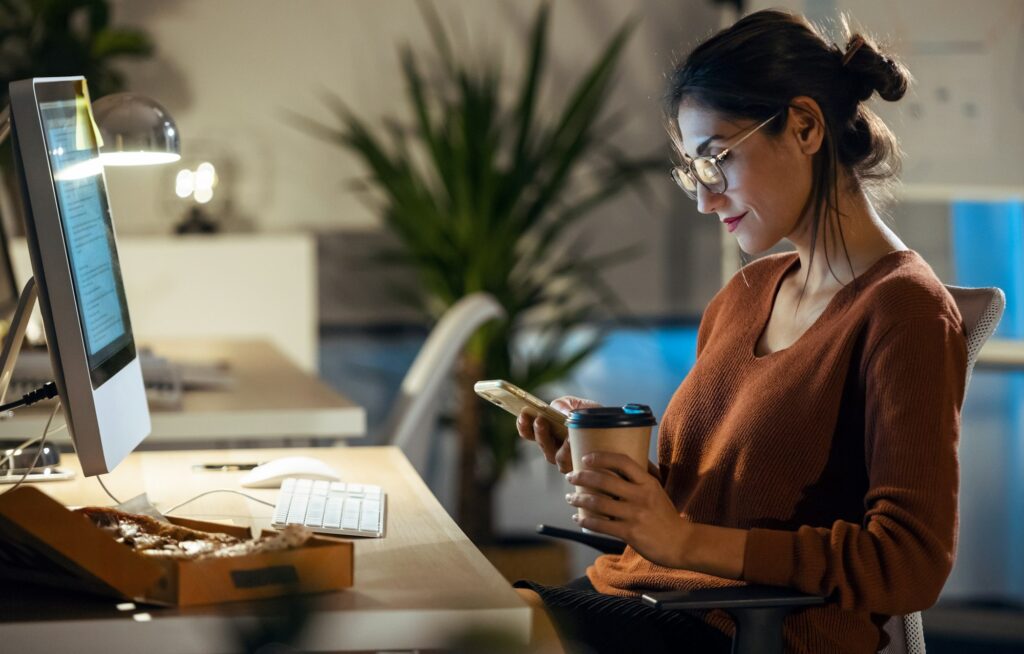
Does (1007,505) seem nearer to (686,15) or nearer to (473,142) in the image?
(473,142)

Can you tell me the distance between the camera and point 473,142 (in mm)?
4691

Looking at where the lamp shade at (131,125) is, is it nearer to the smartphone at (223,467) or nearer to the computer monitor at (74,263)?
the computer monitor at (74,263)

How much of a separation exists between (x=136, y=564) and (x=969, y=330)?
3.10ft

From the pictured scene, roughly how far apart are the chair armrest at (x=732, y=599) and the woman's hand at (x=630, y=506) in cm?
6

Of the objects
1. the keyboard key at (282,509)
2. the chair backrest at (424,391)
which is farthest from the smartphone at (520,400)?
the chair backrest at (424,391)

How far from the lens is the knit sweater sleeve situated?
130cm

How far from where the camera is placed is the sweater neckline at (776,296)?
4.95ft

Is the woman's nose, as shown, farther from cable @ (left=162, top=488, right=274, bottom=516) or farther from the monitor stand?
the monitor stand

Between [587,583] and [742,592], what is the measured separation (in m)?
0.49

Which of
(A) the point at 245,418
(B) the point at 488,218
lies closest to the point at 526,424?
(A) the point at 245,418

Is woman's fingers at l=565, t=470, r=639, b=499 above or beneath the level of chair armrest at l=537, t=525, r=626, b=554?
above

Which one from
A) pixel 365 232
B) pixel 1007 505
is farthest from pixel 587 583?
pixel 365 232

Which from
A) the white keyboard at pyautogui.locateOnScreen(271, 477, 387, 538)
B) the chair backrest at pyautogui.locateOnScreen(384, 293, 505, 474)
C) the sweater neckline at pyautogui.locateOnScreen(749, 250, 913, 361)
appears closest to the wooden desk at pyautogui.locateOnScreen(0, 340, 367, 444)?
the chair backrest at pyautogui.locateOnScreen(384, 293, 505, 474)

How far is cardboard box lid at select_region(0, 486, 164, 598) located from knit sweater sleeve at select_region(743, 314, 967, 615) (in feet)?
2.01
